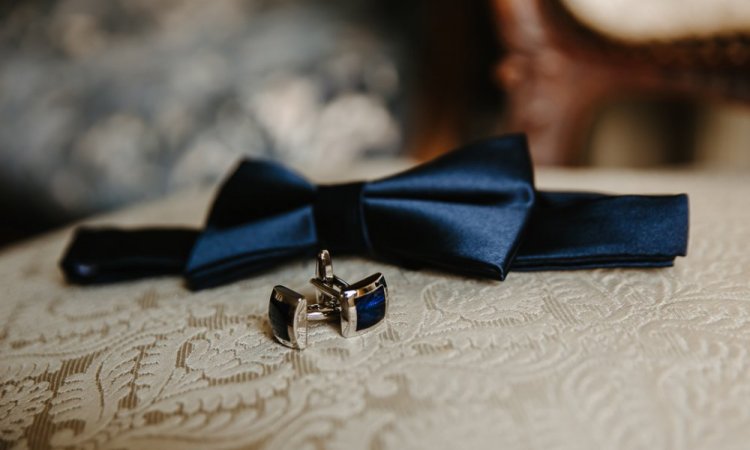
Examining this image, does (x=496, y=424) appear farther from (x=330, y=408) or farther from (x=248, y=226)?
(x=248, y=226)

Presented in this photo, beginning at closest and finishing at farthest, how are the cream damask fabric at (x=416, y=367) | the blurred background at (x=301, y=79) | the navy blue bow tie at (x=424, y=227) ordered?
the cream damask fabric at (x=416, y=367)
the navy blue bow tie at (x=424, y=227)
the blurred background at (x=301, y=79)

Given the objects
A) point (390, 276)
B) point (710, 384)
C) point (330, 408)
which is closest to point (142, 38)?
point (390, 276)

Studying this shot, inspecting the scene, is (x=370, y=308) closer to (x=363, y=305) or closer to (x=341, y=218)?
(x=363, y=305)

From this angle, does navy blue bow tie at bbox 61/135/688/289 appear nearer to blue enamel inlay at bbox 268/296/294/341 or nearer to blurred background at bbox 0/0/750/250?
blue enamel inlay at bbox 268/296/294/341

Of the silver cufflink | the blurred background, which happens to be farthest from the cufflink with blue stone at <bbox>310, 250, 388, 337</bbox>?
the blurred background

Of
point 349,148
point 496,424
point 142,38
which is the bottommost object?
point 349,148

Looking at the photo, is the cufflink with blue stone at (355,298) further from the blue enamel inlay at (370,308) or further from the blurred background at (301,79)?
the blurred background at (301,79)

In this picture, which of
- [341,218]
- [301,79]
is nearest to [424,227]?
[341,218]

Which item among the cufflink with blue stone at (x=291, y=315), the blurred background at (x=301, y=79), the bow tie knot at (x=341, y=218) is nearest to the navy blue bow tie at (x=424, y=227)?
the bow tie knot at (x=341, y=218)
